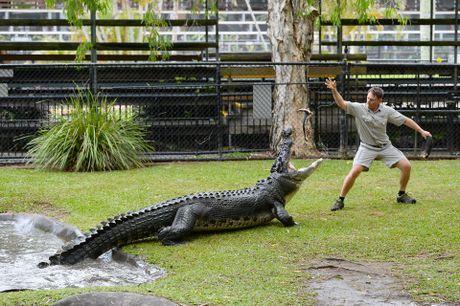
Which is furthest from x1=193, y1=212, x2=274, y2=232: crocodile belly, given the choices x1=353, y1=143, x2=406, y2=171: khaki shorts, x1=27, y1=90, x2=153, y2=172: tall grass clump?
x1=27, y1=90, x2=153, y2=172: tall grass clump

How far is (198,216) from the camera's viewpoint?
24.5ft

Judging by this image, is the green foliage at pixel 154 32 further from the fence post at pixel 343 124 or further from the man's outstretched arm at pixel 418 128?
the man's outstretched arm at pixel 418 128

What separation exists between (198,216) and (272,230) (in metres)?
0.82

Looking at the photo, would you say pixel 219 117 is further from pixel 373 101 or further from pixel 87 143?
pixel 373 101

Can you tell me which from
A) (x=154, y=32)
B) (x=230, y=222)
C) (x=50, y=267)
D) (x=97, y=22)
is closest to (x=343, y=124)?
(x=154, y=32)

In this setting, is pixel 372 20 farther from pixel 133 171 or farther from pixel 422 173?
pixel 133 171

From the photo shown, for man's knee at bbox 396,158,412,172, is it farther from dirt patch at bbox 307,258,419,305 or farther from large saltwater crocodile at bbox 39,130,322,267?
dirt patch at bbox 307,258,419,305

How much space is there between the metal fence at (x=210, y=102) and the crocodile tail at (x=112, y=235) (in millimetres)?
6179

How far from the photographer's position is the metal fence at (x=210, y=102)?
44.9 feet

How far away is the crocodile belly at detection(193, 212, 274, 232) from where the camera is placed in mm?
7582

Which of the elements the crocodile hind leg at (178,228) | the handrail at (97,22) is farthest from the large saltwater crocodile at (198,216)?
the handrail at (97,22)

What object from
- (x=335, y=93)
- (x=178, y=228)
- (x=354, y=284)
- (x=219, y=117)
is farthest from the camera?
(x=219, y=117)

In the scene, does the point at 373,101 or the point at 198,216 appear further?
the point at 373,101

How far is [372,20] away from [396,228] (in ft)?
22.5
